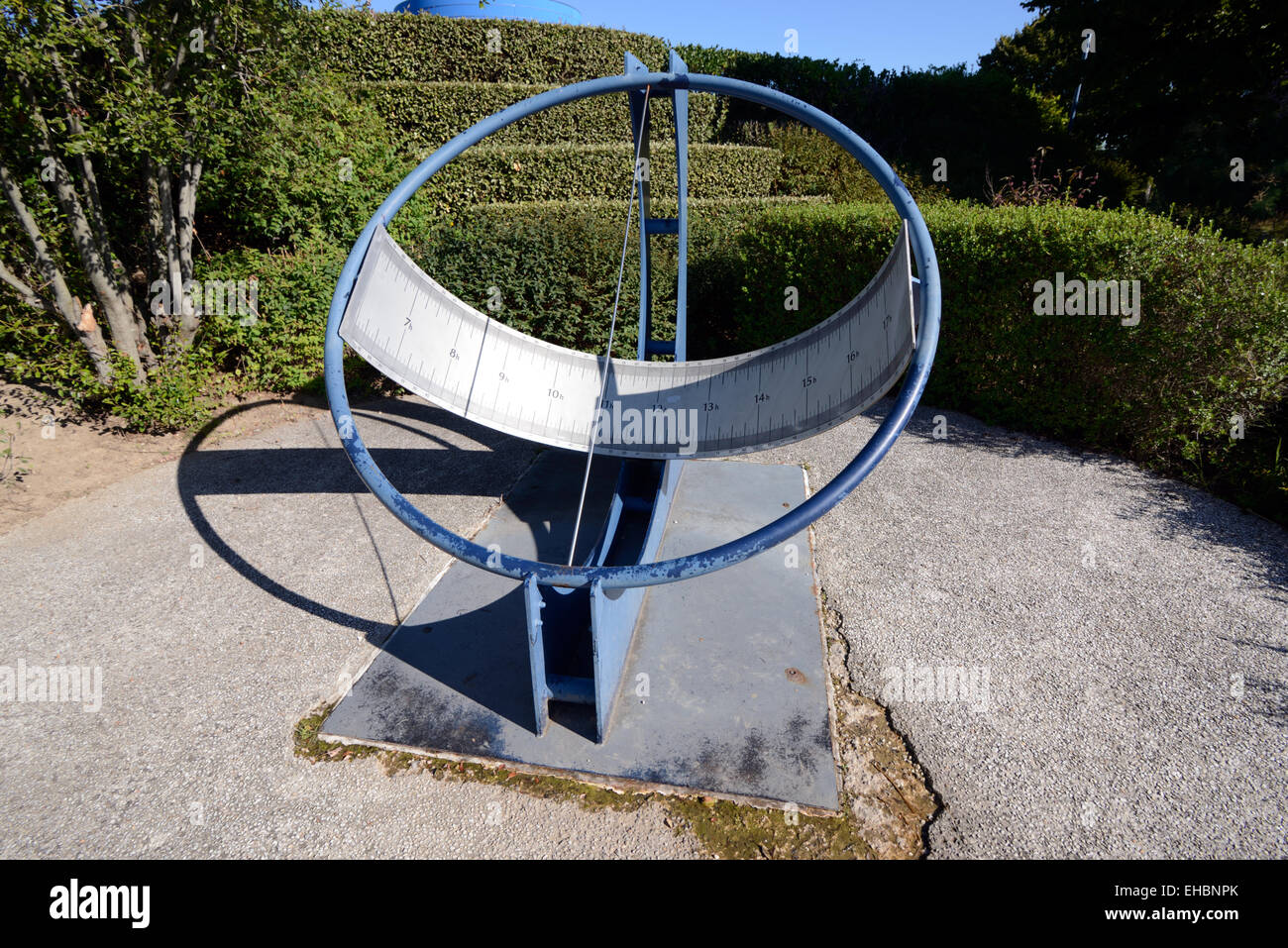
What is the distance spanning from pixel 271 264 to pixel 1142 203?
16925 mm

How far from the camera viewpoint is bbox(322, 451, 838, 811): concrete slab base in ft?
9.82

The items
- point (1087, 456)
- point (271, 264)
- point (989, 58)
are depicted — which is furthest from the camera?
point (989, 58)

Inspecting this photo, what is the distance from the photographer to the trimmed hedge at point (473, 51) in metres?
10.0

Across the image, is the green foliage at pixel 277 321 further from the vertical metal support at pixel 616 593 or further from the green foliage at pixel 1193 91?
the green foliage at pixel 1193 91

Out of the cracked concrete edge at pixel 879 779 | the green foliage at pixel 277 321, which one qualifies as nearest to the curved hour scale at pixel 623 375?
the cracked concrete edge at pixel 879 779

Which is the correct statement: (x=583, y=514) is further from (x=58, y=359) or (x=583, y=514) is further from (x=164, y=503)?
(x=58, y=359)

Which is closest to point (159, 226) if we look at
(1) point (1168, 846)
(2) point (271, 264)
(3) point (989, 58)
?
(2) point (271, 264)

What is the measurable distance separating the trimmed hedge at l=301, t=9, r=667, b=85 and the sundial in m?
7.78

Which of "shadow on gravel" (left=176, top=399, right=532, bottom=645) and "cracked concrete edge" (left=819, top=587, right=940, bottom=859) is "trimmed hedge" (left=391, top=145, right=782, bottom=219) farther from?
"cracked concrete edge" (left=819, top=587, right=940, bottom=859)

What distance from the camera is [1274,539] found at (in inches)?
189

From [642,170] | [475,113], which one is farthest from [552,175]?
[642,170]

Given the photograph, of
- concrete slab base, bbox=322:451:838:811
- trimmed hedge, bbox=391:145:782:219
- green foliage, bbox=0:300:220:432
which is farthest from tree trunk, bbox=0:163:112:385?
concrete slab base, bbox=322:451:838:811

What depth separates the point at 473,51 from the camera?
10.9 metres

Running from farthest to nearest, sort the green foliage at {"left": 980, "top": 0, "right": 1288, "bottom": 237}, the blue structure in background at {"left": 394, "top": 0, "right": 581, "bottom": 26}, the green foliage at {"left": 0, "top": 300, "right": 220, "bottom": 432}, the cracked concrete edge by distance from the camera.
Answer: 1. the blue structure in background at {"left": 394, "top": 0, "right": 581, "bottom": 26}
2. the green foliage at {"left": 980, "top": 0, "right": 1288, "bottom": 237}
3. the green foliage at {"left": 0, "top": 300, "right": 220, "bottom": 432}
4. the cracked concrete edge
